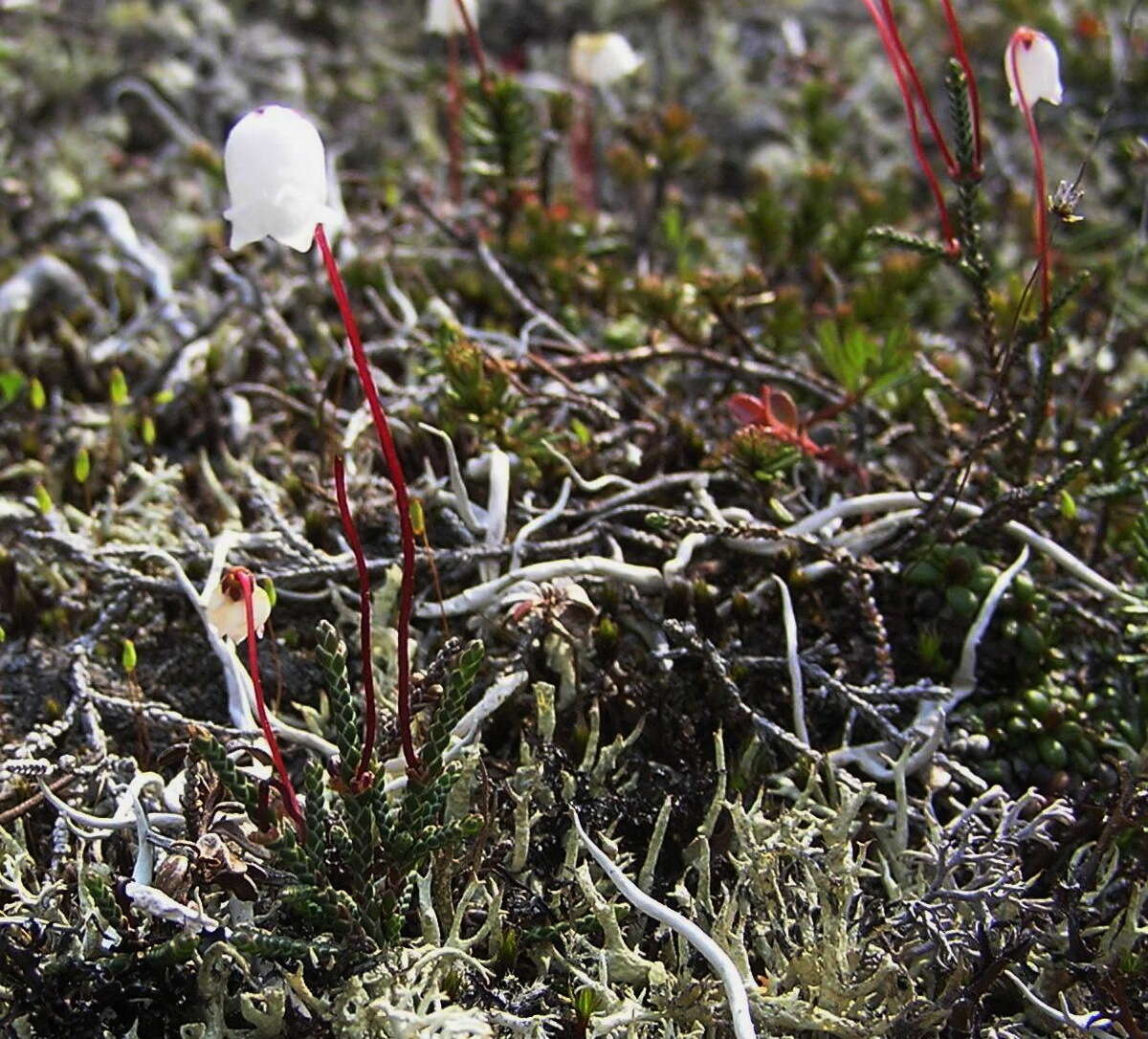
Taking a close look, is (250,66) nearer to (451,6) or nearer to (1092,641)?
(451,6)

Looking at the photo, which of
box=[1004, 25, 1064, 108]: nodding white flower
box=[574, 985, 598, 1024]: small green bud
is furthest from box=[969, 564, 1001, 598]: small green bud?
box=[574, 985, 598, 1024]: small green bud

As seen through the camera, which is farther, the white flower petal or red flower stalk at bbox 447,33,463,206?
red flower stalk at bbox 447,33,463,206

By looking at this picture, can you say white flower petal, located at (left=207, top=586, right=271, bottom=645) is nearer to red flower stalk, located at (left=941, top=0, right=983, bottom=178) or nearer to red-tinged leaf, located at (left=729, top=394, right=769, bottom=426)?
red-tinged leaf, located at (left=729, top=394, right=769, bottom=426)

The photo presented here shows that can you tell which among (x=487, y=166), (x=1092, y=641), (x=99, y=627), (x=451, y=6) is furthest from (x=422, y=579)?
(x=451, y=6)

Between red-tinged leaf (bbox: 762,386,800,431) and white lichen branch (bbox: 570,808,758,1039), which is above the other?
red-tinged leaf (bbox: 762,386,800,431)

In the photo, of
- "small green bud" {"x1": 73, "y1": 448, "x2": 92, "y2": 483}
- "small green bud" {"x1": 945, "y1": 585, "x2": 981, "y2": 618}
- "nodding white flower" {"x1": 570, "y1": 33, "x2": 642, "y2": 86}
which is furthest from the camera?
"nodding white flower" {"x1": 570, "y1": 33, "x2": 642, "y2": 86}

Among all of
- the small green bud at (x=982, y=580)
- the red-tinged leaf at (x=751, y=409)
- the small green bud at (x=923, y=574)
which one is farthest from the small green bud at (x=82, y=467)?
the small green bud at (x=982, y=580)

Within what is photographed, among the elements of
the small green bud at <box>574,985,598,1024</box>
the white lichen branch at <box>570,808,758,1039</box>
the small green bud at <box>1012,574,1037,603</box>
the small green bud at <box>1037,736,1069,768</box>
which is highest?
the small green bud at <box>1012,574,1037,603</box>
